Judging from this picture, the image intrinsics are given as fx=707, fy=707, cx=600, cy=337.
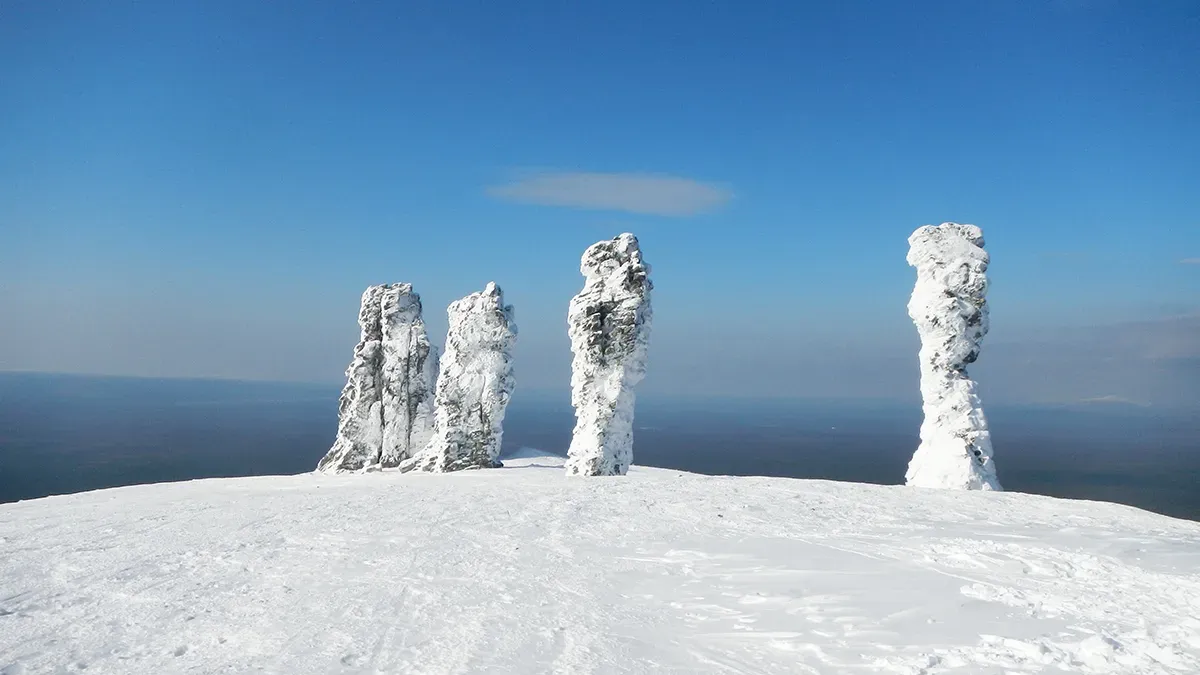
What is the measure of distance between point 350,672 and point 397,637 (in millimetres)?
758

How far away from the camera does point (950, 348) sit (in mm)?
16641

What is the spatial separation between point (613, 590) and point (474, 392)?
16.5 meters

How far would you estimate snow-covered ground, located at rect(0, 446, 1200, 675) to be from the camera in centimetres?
584

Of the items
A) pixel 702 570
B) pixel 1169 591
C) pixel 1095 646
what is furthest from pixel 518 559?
pixel 1169 591

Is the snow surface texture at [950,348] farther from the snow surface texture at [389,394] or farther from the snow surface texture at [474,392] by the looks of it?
the snow surface texture at [389,394]

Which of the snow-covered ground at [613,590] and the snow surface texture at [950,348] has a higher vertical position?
the snow surface texture at [950,348]

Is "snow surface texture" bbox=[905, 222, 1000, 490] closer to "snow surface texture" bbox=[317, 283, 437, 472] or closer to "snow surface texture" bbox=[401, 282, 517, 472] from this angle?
"snow surface texture" bbox=[401, 282, 517, 472]

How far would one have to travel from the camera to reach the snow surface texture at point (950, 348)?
52.7 feet

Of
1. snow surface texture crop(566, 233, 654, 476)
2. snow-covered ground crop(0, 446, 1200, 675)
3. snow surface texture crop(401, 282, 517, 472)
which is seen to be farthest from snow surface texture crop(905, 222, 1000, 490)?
snow surface texture crop(401, 282, 517, 472)

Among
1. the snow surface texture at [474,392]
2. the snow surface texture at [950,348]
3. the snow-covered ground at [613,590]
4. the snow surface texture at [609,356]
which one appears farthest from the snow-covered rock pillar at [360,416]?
the snow surface texture at [950,348]

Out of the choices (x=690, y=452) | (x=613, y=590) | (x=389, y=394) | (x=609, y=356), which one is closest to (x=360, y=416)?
(x=389, y=394)

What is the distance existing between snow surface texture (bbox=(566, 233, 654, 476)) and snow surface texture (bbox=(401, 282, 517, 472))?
4.38 metres

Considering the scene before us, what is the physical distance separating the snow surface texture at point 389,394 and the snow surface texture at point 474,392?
8.03 feet

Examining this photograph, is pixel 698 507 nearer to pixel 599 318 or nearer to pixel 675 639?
pixel 675 639
